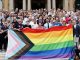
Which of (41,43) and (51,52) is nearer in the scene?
(51,52)

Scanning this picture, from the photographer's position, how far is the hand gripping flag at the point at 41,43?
17000mm

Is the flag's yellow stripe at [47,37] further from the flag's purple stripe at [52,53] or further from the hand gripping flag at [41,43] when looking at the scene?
the flag's purple stripe at [52,53]

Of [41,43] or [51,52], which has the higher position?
[41,43]

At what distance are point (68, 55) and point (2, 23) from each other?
6.05 meters

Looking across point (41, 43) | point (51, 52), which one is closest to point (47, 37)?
point (41, 43)

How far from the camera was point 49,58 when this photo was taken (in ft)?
55.8

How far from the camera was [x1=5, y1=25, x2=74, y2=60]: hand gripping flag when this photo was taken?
17000 mm

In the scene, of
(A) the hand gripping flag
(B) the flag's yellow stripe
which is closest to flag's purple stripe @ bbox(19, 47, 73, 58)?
(A) the hand gripping flag

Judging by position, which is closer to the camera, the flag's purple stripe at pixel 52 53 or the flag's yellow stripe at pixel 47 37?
the flag's purple stripe at pixel 52 53

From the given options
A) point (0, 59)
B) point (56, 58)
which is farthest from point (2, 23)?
point (56, 58)

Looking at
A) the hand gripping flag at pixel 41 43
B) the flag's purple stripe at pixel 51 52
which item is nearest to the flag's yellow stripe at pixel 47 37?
the hand gripping flag at pixel 41 43

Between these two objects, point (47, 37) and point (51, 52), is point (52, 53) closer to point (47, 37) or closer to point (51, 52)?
point (51, 52)

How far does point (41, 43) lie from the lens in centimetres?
1725

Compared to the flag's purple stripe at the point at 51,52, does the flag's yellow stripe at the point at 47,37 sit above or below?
above
